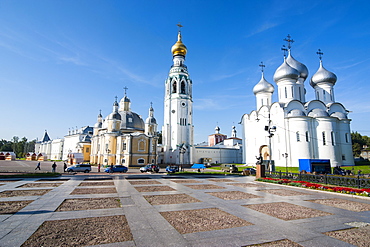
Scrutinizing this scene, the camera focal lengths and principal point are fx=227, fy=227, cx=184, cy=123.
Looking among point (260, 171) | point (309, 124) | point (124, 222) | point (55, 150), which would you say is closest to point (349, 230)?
point (124, 222)

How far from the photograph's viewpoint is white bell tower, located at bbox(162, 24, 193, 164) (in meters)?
50.1

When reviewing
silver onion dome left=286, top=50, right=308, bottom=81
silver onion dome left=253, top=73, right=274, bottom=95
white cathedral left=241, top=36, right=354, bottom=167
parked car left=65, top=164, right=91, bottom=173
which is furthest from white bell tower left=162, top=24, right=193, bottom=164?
parked car left=65, top=164, right=91, bottom=173

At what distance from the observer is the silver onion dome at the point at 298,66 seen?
40.2m

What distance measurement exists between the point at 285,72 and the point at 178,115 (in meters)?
23.2

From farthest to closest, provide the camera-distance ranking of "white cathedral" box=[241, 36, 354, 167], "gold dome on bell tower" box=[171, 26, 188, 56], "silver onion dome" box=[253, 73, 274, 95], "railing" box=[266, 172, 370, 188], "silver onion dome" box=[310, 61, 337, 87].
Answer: "gold dome on bell tower" box=[171, 26, 188, 56] < "silver onion dome" box=[253, 73, 274, 95] < "silver onion dome" box=[310, 61, 337, 87] < "white cathedral" box=[241, 36, 354, 167] < "railing" box=[266, 172, 370, 188]

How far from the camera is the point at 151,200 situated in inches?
400

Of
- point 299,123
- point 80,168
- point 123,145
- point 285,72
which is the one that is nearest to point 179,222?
point 80,168

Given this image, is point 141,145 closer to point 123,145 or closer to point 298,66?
point 123,145

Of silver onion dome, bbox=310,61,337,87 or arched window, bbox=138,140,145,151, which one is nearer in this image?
silver onion dome, bbox=310,61,337,87

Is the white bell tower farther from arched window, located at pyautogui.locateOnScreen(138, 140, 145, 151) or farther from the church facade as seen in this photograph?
arched window, located at pyautogui.locateOnScreen(138, 140, 145, 151)

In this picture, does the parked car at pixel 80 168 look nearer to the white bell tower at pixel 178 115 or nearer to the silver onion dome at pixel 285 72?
the white bell tower at pixel 178 115

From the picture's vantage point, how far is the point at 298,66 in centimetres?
4022

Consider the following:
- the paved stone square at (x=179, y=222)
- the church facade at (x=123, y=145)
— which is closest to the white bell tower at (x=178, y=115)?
the church facade at (x=123, y=145)

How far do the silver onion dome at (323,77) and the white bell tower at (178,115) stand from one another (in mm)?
25175
